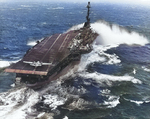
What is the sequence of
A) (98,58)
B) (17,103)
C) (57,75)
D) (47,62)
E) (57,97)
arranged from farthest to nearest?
(98,58)
(57,75)
(47,62)
(57,97)
(17,103)

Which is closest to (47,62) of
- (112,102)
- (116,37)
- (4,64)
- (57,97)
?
(57,97)

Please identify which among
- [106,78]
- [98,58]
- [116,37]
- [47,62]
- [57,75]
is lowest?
[106,78]

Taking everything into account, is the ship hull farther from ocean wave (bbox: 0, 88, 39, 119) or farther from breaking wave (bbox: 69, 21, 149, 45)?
breaking wave (bbox: 69, 21, 149, 45)

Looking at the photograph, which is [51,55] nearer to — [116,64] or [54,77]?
[54,77]

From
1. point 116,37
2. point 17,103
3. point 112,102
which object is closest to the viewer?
point 17,103

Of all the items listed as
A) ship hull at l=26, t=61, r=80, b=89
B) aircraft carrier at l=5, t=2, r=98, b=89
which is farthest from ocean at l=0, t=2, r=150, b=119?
aircraft carrier at l=5, t=2, r=98, b=89

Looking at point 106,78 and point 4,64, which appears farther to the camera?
point 4,64

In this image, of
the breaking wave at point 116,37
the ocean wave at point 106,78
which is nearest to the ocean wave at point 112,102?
the ocean wave at point 106,78

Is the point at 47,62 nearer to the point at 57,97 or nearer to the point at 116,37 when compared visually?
the point at 57,97
